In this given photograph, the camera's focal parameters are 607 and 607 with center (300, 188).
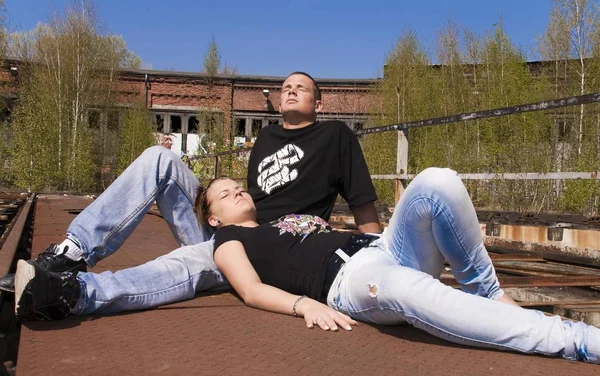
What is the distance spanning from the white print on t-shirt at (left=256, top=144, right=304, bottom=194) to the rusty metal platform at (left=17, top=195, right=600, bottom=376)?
0.79 m

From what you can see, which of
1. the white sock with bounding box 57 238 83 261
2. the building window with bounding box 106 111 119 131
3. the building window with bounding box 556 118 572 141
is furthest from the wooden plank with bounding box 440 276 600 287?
the building window with bounding box 106 111 119 131

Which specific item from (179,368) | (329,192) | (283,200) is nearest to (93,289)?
(179,368)

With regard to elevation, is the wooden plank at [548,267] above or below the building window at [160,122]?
below

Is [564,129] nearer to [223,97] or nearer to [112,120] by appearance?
[223,97]

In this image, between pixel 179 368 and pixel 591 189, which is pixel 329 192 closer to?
pixel 179 368

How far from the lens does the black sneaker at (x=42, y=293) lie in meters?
1.76

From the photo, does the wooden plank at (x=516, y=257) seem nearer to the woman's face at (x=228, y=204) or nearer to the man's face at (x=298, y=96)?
the man's face at (x=298, y=96)

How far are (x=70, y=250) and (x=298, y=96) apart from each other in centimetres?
124

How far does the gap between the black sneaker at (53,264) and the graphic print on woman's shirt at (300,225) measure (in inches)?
28.7

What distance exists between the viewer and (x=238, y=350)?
5.28 ft

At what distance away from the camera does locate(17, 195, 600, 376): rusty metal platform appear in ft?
4.80

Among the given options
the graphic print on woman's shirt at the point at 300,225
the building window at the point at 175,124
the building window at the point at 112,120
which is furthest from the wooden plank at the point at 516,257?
the building window at the point at 112,120

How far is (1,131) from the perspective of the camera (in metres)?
22.5

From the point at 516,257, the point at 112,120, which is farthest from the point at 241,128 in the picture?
the point at 516,257
